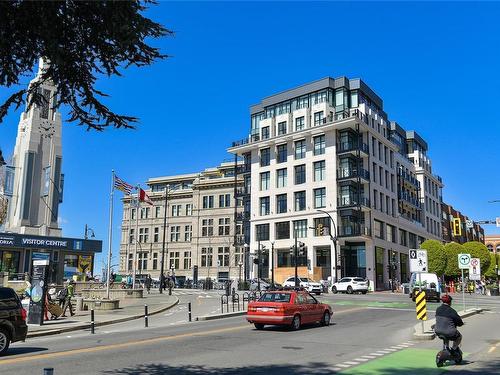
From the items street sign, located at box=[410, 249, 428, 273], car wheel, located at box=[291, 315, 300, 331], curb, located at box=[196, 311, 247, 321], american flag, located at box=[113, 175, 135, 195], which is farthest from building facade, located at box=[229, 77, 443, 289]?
car wheel, located at box=[291, 315, 300, 331]

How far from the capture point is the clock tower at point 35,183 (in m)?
57.4

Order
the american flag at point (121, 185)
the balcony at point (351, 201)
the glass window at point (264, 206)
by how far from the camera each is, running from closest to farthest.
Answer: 1. the american flag at point (121, 185)
2. the balcony at point (351, 201)
3. the glass window at point (264, 206)

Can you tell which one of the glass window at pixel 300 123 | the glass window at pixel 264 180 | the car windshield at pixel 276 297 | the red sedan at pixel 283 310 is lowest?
the red sedan at pixel 283 310

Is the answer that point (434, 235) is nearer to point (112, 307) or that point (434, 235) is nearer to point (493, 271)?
point (493, 271)

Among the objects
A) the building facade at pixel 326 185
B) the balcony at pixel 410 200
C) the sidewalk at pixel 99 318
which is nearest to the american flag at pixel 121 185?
the sidewalk at pixel 99 318

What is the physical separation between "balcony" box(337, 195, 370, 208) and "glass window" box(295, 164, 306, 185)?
6398mm

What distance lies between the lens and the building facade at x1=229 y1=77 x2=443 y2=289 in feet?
220

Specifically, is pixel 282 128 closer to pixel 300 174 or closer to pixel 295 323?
pixel 300 174

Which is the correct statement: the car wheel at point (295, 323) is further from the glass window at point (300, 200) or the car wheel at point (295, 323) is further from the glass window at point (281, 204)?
the glass window at point (281, 204)

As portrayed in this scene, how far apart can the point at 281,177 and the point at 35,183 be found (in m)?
32.7

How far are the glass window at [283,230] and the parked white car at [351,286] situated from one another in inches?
746

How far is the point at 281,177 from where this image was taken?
74625 mm

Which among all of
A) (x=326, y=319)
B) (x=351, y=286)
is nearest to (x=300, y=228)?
(x=351, y=286)

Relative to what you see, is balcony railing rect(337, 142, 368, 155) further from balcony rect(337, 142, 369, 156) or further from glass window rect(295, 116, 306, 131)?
glass window rect(295, 116, 306, 131)
